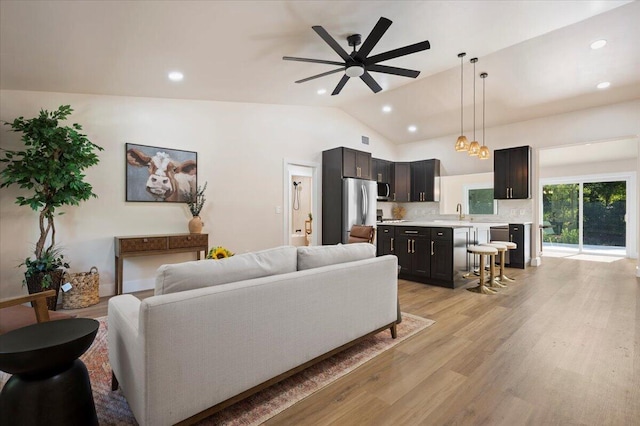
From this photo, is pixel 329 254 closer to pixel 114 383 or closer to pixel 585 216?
pixel 114 383

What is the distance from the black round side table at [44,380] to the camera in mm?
1169

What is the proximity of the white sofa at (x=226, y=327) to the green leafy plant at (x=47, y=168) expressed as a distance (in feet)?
7.41

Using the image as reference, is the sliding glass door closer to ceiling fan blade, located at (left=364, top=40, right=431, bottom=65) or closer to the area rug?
ceiling fan blade, located at (left=364, top=40, right=431, bottom=65)

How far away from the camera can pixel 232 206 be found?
16.1 feet

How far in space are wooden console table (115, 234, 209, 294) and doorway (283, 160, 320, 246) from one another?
1754 mm

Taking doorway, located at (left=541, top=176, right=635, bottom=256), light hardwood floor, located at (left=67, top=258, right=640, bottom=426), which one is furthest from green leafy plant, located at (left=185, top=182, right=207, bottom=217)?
doorway, located at (left=541, top=176, right=635, bottom=256)

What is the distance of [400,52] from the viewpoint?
2.82 metres

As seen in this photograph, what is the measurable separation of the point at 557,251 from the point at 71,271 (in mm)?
10377

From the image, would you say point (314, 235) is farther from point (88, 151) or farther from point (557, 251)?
point (557, 251)

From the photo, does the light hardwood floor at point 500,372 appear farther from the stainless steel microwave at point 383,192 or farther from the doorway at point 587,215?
the doorway at point 587,215

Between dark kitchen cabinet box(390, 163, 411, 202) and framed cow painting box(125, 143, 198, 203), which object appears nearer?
framed cow painting box(125, 143, 198, 203)

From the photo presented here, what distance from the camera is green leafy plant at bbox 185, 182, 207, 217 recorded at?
172 inches

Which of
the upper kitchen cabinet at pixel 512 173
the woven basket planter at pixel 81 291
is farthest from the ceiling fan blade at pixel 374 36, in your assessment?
the upper kitchen cabinet at pixel 512 173

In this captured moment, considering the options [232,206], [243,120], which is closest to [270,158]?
[243,120]
